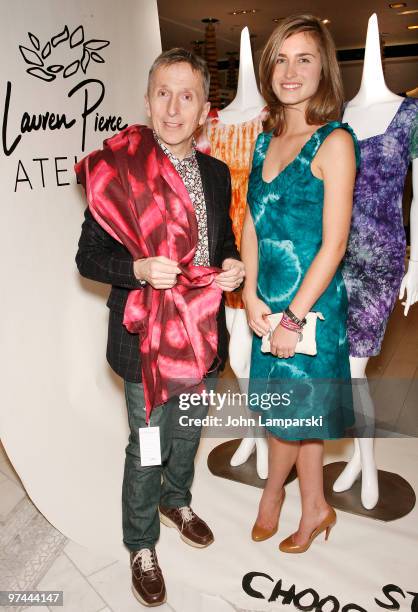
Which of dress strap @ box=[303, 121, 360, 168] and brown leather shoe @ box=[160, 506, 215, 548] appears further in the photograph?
brown leather shoe @ box=[160, 506, 215, 548]

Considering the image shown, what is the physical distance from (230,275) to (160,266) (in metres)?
0.26

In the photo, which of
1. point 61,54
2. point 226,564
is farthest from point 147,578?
point 61,54

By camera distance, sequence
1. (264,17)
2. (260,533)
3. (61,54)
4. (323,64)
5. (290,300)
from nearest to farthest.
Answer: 1. (323,64)
2. (290,300)
3. (260,533)
4. (61,54)
5. (264,17)

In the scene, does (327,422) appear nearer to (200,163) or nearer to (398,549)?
(398,549)

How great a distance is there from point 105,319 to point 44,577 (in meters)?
1.12

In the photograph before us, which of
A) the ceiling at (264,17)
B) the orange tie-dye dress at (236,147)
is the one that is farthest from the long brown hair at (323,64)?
the ceiling at (264,17)

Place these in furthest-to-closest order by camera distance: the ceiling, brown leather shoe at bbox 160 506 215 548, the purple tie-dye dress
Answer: the ceiling
brown leather shoe at bbox 160 506 215 548
the purple tie-dye dress

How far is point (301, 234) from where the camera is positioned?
187 centimetres

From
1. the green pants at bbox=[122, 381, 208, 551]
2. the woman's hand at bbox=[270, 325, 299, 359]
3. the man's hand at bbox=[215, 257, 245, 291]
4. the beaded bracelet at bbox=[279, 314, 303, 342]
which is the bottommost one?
the green pants at bbox=[122, 381, 208, 551]

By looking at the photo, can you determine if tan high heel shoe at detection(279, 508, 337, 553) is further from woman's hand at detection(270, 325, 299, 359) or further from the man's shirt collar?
the man's shirt collar

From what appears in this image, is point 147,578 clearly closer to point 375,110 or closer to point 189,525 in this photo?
point 189,525

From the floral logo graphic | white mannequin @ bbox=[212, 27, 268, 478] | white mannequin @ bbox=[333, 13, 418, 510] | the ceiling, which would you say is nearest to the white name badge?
white mannequin @ bbox=[212, 27, 268, 478]

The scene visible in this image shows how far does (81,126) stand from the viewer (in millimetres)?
2557

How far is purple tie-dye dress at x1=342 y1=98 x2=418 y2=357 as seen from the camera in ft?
6.93
